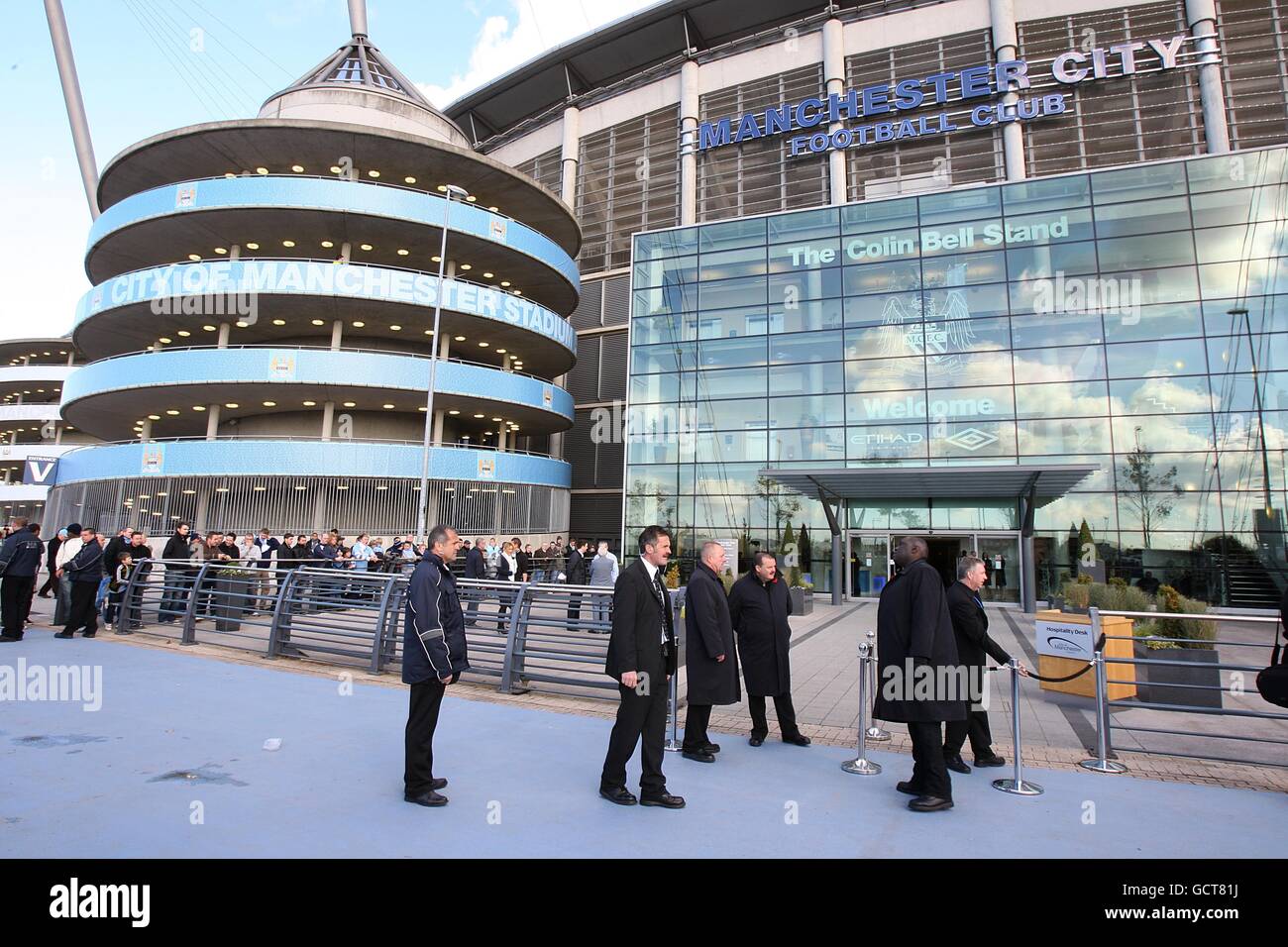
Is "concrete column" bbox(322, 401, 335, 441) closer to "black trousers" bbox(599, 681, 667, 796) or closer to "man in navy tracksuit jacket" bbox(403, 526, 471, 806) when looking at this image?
"man in navy tracksuit jacket" bbox(403, 526, 471, 806)

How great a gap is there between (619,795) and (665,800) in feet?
1.08

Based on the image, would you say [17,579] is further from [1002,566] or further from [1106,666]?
[1002,566]

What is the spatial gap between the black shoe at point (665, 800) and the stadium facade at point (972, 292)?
54.6 feet

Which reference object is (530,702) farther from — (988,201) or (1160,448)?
(988,201)

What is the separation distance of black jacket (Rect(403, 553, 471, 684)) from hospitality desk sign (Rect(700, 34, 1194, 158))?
32983mm

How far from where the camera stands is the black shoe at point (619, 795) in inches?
184

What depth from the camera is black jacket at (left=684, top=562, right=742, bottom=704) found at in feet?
18.7

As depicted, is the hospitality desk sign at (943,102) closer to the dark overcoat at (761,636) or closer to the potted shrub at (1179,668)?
the potted shrub at (1179,668)

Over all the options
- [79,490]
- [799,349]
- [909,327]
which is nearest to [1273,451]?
[909,327]

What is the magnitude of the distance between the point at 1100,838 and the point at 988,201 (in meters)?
25.5

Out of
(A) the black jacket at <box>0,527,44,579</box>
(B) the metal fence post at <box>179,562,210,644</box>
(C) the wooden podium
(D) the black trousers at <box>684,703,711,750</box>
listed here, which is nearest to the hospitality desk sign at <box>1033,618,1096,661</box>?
(C) the wooden podium

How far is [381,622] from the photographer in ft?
31.1

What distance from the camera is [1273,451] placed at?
20312 mm

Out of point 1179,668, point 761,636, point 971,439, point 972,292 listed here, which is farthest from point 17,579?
point 972,292
